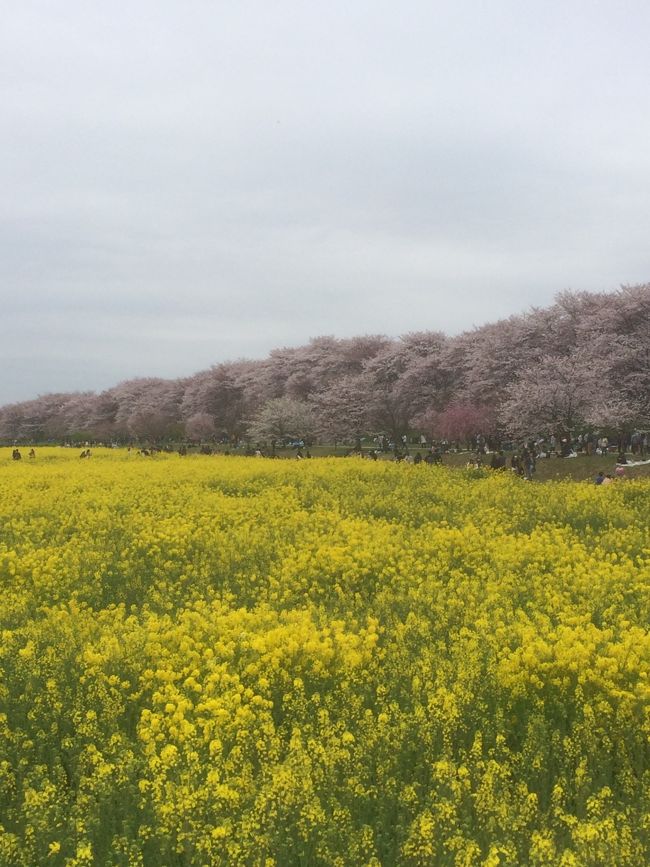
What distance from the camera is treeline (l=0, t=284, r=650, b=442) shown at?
1674 inches

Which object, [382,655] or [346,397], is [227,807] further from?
[346,397]

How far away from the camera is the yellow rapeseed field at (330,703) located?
4.37m

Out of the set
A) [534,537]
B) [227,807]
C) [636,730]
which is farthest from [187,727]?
[534,537]

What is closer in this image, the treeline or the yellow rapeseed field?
the yellow rapeseed field

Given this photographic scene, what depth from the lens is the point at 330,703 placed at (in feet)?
20.6

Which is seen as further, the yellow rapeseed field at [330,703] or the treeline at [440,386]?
the treeline at [440,386]

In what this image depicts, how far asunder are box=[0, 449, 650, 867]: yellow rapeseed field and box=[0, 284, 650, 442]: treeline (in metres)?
30.5

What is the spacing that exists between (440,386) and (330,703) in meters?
56.9

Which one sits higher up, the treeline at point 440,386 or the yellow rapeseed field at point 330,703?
the treeline at point 440,386

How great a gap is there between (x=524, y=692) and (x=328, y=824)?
290 centimetres

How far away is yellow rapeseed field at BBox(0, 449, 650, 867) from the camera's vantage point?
14.3 ft

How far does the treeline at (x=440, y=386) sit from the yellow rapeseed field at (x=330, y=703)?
99.9ft

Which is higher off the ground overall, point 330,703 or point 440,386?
point 440,386

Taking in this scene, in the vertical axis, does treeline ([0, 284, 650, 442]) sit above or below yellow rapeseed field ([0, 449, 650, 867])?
above
